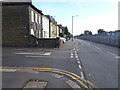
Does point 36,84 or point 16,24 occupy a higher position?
point 16,24

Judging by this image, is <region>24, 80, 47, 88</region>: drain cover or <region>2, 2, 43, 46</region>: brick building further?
<region>2, 2, 43, 46</region>: brick building

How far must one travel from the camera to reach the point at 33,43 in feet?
71.5

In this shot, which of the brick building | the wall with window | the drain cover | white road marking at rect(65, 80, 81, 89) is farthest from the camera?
the wall with window

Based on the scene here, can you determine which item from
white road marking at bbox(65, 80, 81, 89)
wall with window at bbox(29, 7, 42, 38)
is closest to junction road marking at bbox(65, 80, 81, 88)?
white road marking at bbox(65, 80, 81, 89)

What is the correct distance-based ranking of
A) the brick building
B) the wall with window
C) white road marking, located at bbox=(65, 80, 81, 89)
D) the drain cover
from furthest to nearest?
the wall with window → the brick building → white road marking, located at bbox=(65, 80, 81, 89) → the drain cover

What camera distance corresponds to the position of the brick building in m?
21.8

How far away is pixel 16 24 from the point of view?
21984mm

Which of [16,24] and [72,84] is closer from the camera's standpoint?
[72,84]

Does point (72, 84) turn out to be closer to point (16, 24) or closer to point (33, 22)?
point (16, 24)

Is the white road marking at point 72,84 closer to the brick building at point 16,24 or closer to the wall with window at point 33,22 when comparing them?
the brick building at point 16,24

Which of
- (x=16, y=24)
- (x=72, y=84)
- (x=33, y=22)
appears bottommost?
(x=72, y=84)

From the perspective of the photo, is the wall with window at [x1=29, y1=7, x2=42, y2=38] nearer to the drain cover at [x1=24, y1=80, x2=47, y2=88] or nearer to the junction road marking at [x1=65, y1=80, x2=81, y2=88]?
the drain cover at [x1=24, y1=80, x2=47, y2=88]

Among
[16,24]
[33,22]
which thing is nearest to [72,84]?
[16,24]

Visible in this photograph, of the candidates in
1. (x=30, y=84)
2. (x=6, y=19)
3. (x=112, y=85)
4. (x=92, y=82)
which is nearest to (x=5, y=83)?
(x=30, y=84)
